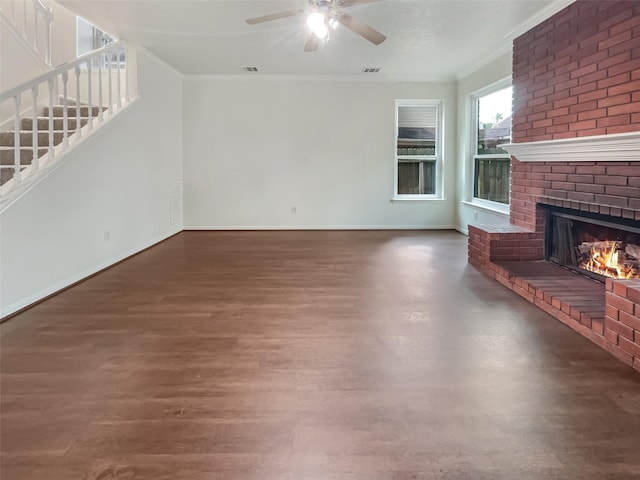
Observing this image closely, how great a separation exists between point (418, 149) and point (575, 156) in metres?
4.41

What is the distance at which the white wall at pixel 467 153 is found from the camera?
655cm

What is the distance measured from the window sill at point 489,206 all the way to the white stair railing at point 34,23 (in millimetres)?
5772

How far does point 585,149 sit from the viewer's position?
369 centimetres

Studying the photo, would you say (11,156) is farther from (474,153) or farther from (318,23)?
(474,153)

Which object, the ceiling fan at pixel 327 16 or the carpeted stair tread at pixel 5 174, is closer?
the ceiling fan at pixel 327 16

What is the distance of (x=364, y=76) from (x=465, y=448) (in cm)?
682

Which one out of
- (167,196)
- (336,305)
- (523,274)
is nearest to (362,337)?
(336,305)

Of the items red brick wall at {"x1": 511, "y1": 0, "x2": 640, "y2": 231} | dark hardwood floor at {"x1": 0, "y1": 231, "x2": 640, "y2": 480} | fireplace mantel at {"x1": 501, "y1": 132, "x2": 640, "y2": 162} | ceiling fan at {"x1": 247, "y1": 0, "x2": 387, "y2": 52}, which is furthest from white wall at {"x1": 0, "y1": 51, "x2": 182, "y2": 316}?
red brick wall at {"x1": 511, "y1": 0, "x2": 640, "y2": 231}

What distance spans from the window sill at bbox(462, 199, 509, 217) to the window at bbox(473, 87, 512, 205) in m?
0.06

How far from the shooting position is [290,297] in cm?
389

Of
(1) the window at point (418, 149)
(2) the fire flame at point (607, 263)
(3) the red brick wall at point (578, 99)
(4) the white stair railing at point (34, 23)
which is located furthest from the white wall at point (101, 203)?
(2) the fire flame at point (607, 263)

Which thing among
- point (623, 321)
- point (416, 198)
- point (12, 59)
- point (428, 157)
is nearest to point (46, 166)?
point (12, 59)

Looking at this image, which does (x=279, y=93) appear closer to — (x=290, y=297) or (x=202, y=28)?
(x=202, y=28)

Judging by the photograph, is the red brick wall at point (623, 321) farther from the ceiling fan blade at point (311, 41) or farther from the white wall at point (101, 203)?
the white wall at point (101, 203)
